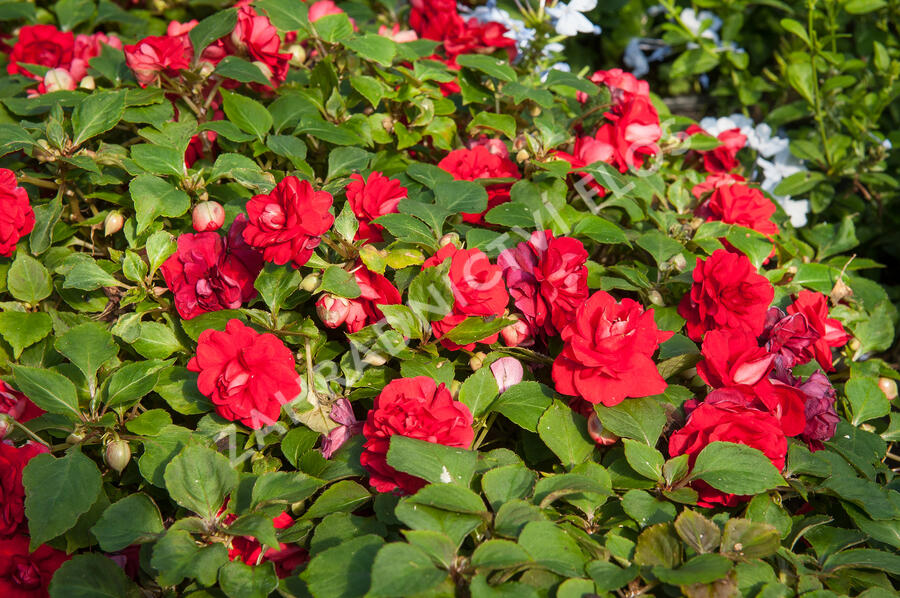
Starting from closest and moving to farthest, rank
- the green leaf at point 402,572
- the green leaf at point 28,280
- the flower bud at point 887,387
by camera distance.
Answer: the green leaf at point 402,572
the green leaf at point 28,280
the flower bud at point 887,387

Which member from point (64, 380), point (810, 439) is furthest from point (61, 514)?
point (810, 439)

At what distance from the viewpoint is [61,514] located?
1009mm

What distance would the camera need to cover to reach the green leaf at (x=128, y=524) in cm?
97

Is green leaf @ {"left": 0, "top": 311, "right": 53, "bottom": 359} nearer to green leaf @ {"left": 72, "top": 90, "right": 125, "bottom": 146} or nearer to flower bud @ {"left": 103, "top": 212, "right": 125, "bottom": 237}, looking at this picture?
flower bud @ {"left": 103, "top": 212, "right": 125, "bottom": 237}

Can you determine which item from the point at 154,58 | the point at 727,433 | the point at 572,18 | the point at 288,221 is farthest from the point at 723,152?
the point at 154,58

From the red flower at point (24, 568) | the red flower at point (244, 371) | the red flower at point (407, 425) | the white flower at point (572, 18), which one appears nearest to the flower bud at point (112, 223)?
the red flower at point (244, 371)

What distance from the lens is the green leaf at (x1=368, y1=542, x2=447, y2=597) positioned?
79cm

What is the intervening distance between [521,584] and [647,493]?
0.95 ft

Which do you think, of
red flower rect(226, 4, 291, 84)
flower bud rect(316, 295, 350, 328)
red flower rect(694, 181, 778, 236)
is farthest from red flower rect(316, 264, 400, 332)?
red flower rect(694, 181, 778, 236)

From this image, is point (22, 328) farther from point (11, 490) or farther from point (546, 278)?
point (546, 278)

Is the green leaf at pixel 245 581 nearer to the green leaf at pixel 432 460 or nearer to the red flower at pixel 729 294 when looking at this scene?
the green leaf at pixel 432 460

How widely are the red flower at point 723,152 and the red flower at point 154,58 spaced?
126 centimetres

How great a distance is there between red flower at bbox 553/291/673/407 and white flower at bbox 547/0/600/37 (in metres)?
Answer: 1.07

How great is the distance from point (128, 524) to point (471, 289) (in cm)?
59
